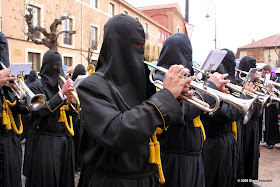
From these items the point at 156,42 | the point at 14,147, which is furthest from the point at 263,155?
the point at 156,42

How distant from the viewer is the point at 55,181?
3.96 metres

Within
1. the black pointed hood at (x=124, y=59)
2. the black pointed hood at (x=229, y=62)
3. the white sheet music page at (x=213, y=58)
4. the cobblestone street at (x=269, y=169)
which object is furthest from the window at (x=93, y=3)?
the black pointed hood at (x=124, y=59)

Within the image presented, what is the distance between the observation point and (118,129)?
1641mm

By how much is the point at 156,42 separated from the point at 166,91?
41.8 meters

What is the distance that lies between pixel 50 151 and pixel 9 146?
0.60m

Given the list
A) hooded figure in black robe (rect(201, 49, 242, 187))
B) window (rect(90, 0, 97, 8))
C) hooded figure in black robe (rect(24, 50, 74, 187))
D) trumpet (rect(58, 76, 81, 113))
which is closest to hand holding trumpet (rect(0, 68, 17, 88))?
hooded figure in black robe (rect(24, 50, 74, 187))

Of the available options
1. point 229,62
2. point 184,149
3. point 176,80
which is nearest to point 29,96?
point 184,149

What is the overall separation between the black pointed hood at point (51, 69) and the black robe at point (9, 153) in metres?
0.69

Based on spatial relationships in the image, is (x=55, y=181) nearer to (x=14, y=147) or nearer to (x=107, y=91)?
(x=14, y=147)

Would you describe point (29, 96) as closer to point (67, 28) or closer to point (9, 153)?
point (9, 153)

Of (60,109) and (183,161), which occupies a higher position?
(60,109)

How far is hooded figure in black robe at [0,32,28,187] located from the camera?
137 inches

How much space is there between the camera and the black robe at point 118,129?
1.65 m

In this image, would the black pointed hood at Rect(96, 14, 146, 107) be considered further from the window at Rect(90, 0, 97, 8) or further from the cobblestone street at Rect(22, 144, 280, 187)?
the window at Rect(90, 0, 97, 8)
